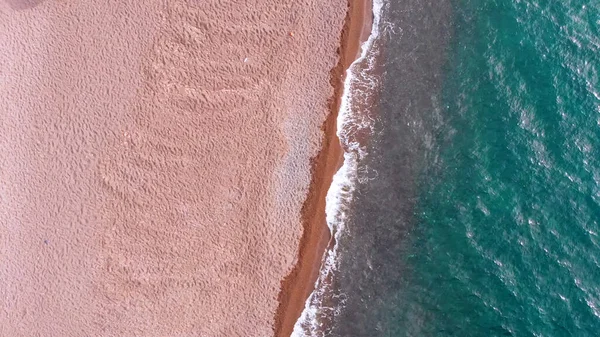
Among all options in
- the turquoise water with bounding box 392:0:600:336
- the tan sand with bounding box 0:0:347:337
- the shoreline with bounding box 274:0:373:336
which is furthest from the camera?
the shoreline with bounding box 274:0:373:336

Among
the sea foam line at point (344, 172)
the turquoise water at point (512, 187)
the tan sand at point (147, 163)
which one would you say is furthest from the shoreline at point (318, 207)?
the turquoise water at point (512, 187)

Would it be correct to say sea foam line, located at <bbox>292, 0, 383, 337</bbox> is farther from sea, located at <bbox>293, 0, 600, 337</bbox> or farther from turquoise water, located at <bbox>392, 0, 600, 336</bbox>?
turquoise water, located at <bbox>392, 0, 600, 336</bbox>

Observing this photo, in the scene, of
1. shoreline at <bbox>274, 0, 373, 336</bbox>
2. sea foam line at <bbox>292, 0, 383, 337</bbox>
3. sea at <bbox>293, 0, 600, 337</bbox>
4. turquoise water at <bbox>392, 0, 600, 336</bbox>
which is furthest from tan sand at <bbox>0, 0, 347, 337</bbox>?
turquoise water at <bbox>392, 0, 600, 336</bbox>

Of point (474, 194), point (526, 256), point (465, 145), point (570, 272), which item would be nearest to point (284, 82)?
point (465, 145)

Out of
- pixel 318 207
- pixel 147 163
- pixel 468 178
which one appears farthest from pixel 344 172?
pixel 147 163

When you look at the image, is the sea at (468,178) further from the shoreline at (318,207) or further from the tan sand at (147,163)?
the tan sand at (147,163)

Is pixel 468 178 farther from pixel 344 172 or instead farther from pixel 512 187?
pixel 344 172
